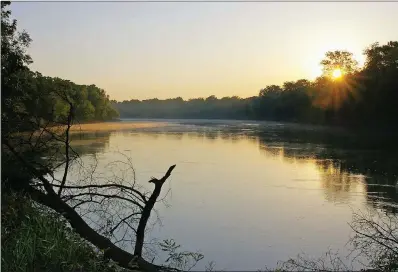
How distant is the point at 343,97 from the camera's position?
3997 cm

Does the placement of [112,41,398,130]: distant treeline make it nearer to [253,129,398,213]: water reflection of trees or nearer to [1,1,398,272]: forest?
[253,129,398,213]: water reflection of trees

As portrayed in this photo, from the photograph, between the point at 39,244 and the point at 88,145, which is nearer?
the point at 39,244

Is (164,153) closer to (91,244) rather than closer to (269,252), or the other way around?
(269,252)

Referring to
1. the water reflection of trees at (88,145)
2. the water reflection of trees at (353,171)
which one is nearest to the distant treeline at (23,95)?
the water reflection of trees at (353,171)

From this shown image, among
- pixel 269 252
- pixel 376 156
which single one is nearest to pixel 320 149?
pixel 376 156

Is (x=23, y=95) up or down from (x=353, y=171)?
up

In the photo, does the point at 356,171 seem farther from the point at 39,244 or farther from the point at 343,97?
the point at 343,97

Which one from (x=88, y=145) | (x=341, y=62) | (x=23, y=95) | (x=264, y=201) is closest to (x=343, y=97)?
(x=341, y=62)

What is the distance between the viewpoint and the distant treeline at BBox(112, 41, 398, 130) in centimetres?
3475

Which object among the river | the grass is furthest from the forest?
the river

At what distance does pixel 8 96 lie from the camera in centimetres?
446

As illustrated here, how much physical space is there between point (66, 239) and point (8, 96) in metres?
1.69

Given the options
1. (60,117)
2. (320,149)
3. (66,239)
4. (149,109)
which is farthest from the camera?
(149,109)

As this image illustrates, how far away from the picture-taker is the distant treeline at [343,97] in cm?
3475
